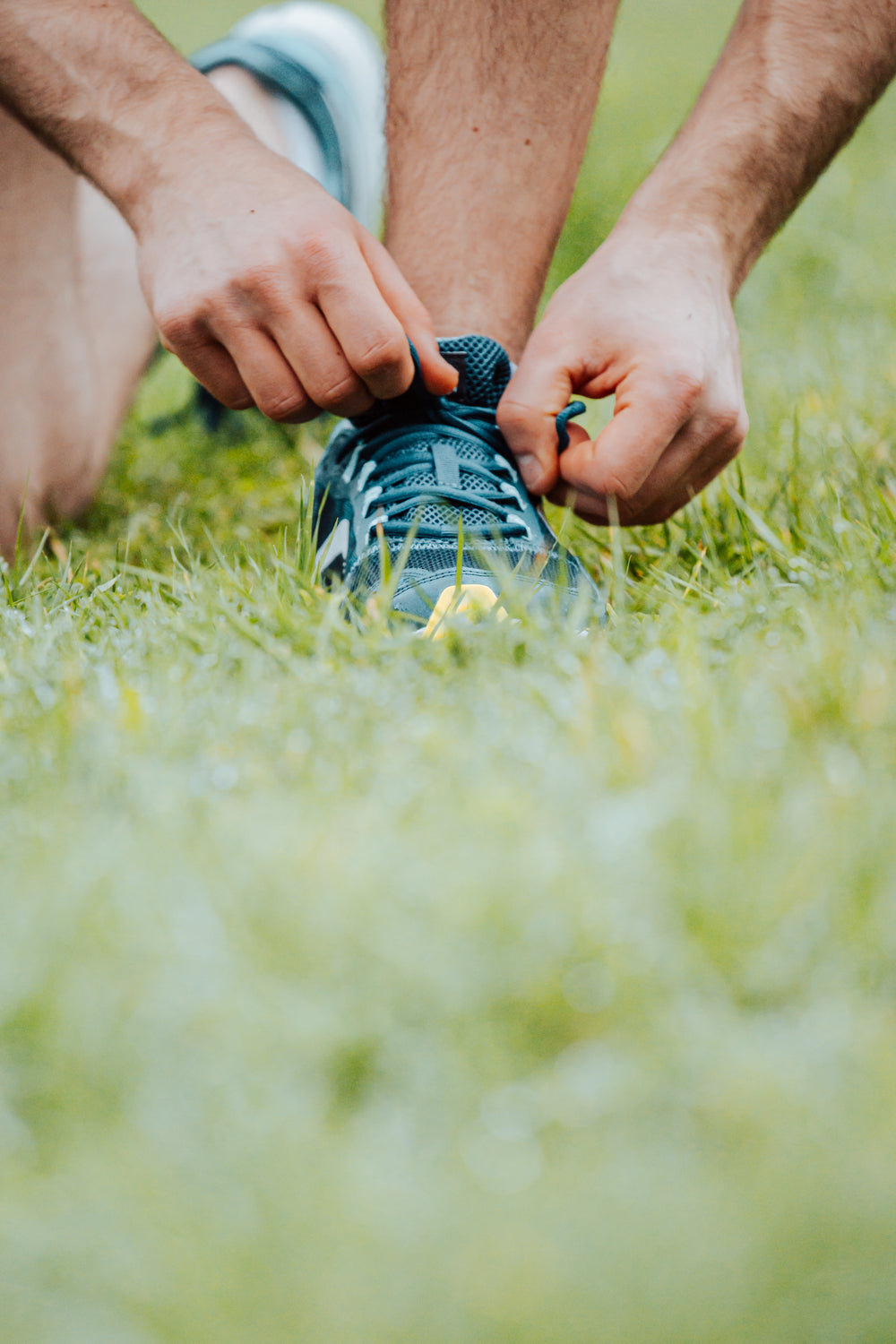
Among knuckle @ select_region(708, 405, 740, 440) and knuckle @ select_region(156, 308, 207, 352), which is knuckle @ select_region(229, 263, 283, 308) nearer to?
knuckle @ select_region(156, 308, 207, 352)

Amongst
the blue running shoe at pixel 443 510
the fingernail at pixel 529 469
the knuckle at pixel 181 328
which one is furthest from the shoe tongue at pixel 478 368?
the knuckle at pixel 181 328

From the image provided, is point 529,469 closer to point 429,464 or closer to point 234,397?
point 429,464

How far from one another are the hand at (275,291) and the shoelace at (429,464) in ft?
0.24

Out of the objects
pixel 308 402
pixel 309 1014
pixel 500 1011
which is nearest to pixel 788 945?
pixel 500 1011

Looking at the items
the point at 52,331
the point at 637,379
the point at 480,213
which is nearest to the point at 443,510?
the point at 637,379

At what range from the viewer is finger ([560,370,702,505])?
1320 mm

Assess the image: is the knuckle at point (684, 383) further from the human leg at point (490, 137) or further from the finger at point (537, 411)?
the human leg at point (490, 137)

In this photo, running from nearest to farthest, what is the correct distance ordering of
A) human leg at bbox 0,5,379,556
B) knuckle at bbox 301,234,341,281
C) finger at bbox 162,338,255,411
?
knuckle at bbox 301,234,341,281, finger at bbox 162,338,255,411, human leg at bbox 0,5,379,556

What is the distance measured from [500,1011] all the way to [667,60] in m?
7.51

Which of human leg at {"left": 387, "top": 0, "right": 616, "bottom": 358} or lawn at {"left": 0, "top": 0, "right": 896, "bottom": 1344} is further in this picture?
human leg at {"left": 387, "top": 0, "right": 616, "bottom": 358}

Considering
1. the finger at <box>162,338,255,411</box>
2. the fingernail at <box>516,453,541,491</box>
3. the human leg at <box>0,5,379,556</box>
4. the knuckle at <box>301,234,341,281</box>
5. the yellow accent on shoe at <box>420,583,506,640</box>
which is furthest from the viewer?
the human leg at <box>0,5,379,556</box>

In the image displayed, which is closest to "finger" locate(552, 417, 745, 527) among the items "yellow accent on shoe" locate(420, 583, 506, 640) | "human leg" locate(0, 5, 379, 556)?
"yellow accent on shoe" locate(420, 583, 506, 640)

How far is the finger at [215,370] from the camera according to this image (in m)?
1.40

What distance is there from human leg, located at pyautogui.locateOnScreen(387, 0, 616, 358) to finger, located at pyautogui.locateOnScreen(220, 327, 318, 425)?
456mm
